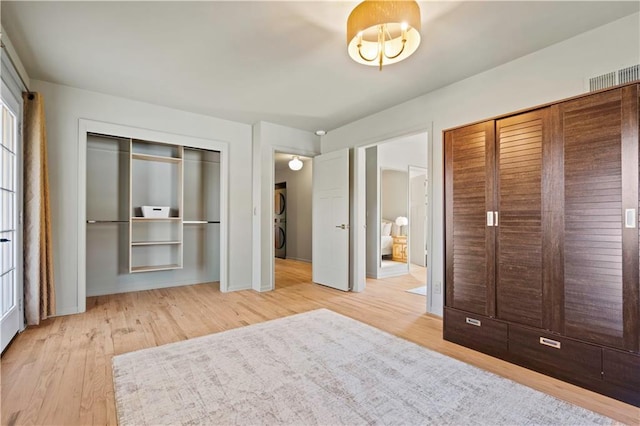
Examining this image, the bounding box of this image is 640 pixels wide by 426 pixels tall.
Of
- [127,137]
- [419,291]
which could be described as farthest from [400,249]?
[127,137]

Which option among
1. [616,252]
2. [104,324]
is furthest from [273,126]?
[616,252]

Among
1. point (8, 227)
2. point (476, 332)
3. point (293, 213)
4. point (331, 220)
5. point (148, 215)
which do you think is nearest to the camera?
point (476, 332)

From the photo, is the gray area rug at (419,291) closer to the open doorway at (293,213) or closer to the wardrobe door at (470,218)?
the wardrobe door at (470,218)

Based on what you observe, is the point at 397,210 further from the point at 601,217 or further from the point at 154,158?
the point at 601,217

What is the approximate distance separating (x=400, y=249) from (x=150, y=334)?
5.01 m

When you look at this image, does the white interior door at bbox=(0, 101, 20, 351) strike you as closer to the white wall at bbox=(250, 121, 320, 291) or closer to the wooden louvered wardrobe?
the white wall at bbox=(250, 121, 320, 291)

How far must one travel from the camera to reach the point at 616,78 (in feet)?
7.03

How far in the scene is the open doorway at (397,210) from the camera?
5.30 m

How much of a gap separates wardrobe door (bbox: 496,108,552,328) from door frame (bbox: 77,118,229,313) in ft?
11.1

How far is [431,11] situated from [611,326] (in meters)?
2.24

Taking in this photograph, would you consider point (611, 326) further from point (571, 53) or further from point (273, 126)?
point (273, 126)

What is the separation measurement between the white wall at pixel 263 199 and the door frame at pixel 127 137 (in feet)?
1.34

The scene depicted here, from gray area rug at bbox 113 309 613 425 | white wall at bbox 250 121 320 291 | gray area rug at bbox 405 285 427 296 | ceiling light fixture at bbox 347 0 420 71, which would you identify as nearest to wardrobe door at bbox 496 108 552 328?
gray area rug at bbox 113 309 613 425

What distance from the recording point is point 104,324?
2.94 m
